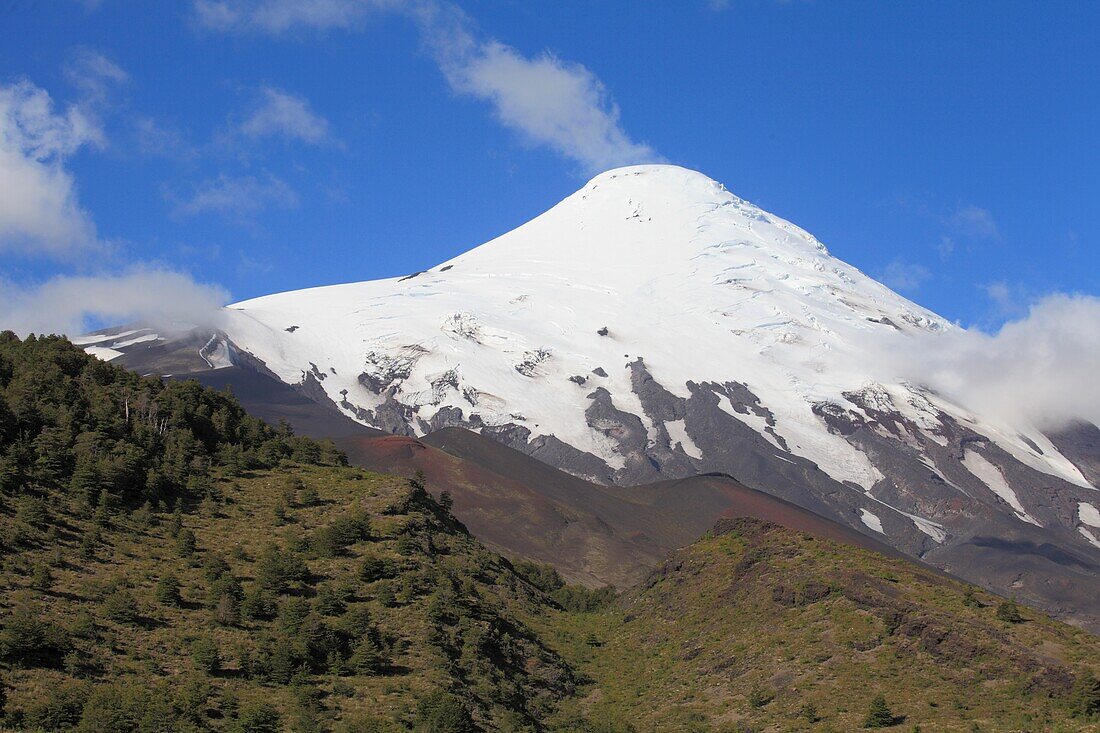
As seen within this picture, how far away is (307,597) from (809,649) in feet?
72.0

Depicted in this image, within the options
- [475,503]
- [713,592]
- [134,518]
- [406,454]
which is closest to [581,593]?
[713,592]

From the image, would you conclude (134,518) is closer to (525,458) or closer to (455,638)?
(455,638)

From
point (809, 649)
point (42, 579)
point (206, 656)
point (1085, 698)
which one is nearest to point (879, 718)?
point (1085, 698)

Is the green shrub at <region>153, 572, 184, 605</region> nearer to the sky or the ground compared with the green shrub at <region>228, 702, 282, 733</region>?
nearer to the sky

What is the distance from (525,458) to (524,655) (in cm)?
13835

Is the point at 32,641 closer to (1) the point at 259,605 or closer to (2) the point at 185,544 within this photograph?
(1) the point at 259,605

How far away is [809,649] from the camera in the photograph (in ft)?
169

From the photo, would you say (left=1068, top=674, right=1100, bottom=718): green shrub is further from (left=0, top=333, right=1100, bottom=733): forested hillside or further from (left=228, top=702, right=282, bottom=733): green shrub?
(left=228, top=702, right=282, bottom=733): green shrub

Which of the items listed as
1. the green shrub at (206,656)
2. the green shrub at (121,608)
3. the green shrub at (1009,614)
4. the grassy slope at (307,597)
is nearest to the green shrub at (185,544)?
the grassy slope at (307,597)

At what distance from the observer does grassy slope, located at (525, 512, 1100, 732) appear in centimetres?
4350

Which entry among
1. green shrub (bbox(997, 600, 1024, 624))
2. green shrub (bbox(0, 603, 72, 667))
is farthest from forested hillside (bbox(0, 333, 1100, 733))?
green shrub (bbox(997, 600, 1024, 624))

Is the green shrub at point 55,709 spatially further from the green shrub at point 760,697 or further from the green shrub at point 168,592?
the green shrub at point 760,697

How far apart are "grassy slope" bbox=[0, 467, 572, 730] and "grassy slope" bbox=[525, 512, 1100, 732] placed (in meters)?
4.14

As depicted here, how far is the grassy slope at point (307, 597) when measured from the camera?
43062mm
